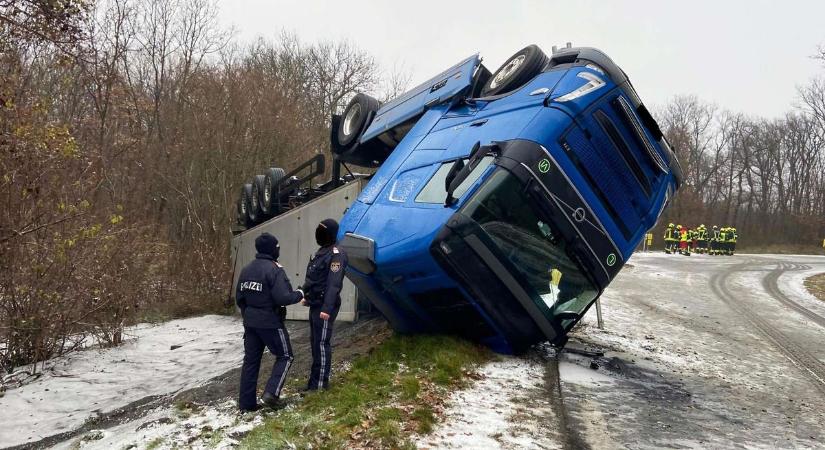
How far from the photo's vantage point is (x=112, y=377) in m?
7.72

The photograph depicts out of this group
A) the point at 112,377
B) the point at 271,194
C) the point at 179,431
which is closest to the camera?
the point at 179,431

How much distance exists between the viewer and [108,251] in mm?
9094

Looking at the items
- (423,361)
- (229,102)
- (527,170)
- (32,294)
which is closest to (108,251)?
(32,294)

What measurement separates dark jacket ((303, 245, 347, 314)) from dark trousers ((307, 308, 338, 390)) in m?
0.10

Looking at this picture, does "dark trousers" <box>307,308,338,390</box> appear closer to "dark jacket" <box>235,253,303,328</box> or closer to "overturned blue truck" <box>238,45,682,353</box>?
"dark jacket" <box>235,253,303,328</box>

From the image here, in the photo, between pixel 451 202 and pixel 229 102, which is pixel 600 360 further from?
pixel 229 102

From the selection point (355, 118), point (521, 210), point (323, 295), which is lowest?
point (323, 295)

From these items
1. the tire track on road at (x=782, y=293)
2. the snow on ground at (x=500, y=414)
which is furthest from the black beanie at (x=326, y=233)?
the tire track on road at (x=782, y=293)

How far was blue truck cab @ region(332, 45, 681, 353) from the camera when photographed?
16.8 ft

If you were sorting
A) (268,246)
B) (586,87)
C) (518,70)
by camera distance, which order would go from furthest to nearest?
(518,70) < (586,87) < (268,246)

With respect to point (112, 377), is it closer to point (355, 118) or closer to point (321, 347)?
point (321, 347)

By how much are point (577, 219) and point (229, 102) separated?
13955mm

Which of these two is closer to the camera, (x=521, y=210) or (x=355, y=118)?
(x=521, y=210)

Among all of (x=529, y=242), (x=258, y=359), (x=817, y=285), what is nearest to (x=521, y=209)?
(x=529, y=242)
